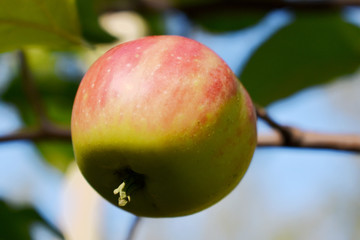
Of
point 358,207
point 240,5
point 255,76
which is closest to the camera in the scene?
point 255,76

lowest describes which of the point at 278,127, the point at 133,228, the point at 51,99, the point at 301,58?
the point at 51,99

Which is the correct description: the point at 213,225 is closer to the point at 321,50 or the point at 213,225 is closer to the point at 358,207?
the point at 358,207

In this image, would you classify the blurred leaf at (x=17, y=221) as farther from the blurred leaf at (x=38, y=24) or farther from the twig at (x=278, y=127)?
the twig at (x=278, y=127)

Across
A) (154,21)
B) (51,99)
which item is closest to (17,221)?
(51,99)

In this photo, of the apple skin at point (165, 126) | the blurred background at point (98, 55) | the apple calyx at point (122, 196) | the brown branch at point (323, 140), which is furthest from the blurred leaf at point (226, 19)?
the apple calyx at point (122, 196)

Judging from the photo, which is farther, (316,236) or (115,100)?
(316,236)

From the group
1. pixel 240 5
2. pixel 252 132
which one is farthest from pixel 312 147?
pixel 240 5

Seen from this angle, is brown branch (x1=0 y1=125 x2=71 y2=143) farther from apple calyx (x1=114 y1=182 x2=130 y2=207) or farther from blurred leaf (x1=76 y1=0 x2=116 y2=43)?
apple calyx (x1=114 y1=182 x2=130 y2=207)

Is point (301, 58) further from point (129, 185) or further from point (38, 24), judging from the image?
point (129, 185)
